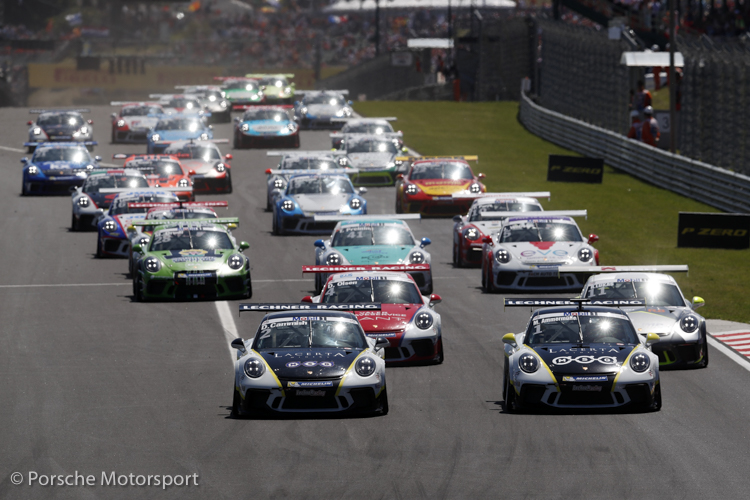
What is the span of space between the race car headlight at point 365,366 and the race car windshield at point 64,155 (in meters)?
24.8

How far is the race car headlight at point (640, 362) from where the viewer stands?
45.4 feet

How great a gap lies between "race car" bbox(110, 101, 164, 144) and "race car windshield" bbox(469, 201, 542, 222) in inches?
1005

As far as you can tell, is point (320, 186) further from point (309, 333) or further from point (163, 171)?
point (309, 333)

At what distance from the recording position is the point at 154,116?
4984 centimetres

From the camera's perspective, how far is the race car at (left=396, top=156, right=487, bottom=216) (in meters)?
32.3

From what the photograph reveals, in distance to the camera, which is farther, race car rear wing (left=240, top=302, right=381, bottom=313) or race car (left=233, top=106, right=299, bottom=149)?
race car (left=233, top=106, right=299, bottom=149)

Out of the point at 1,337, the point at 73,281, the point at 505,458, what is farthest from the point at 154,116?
the point at 505,458

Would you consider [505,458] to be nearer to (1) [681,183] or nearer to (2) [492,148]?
(1) [681,183]

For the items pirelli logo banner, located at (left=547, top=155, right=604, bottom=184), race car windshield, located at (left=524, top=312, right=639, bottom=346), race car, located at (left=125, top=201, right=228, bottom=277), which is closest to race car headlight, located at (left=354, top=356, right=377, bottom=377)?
race car windshield, located at (left=524, top=312, right=639, bottom=346)

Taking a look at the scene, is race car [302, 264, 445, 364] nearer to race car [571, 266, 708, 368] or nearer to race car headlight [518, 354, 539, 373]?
race car [571, 266, 708, 368]

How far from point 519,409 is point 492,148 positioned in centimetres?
3797

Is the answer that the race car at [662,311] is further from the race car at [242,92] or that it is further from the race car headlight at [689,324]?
the race car at [242,92]

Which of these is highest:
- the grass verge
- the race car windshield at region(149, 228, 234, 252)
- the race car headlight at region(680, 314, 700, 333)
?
the race car headlight at region(680, 314, 700, 333)

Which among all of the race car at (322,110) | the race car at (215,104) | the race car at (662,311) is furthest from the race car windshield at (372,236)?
the race car at (215,104)
